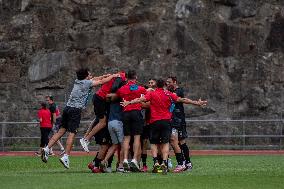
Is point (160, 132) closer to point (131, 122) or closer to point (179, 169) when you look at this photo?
point (131, 122)

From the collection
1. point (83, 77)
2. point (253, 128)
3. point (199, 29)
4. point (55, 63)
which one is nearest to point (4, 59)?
point (55, 63)

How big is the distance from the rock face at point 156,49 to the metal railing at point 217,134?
266 centimetres

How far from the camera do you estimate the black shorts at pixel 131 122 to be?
19.4 metres

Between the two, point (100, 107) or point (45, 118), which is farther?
point (45, 118)

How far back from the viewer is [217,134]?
38.7 metres

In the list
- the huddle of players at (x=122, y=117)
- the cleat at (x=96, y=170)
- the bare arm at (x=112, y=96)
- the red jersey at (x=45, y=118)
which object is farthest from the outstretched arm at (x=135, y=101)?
the red jersey at (x=45, y=118)

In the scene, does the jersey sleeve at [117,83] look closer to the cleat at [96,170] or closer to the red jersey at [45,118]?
the cleat at [96,170]

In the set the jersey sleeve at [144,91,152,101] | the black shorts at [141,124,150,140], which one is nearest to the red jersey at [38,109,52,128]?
the black shorts at [141,124,150,140]

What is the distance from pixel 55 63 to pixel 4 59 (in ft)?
8.82

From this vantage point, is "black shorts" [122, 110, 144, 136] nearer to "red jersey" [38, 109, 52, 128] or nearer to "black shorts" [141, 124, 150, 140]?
"black shorts" [141, 124, 150, 140]

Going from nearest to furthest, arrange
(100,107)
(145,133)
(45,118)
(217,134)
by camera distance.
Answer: (100,107)
(145,133)
(45,118)
(217,134)

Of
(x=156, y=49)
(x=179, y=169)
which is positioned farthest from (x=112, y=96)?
(x=156, y=49)

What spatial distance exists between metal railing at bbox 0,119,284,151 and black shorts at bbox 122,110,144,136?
18.3 m

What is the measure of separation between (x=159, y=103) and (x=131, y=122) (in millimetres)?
891
